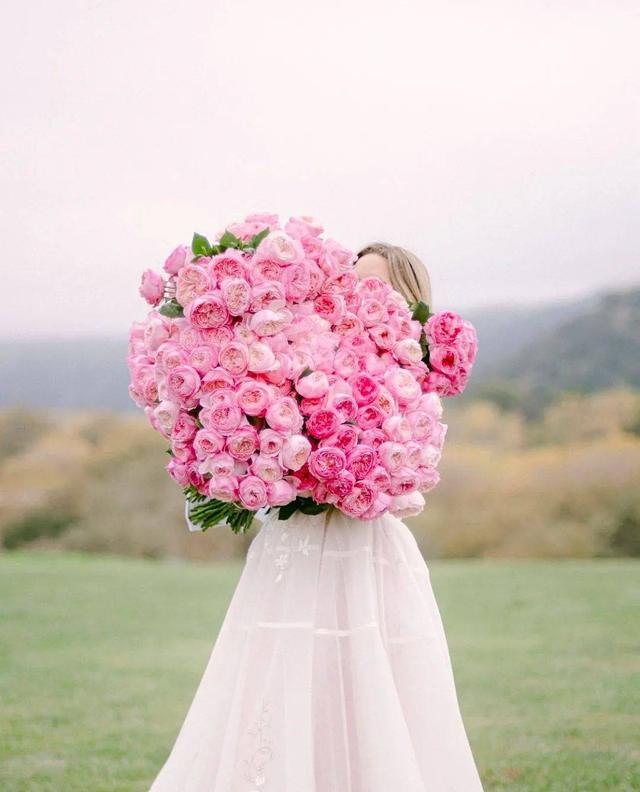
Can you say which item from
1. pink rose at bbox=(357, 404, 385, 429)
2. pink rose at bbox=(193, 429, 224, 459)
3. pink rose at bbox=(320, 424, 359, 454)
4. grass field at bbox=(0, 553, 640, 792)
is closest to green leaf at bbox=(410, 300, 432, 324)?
pink rose at bbox=(357, 404, 385, 429)

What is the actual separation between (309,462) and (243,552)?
41.2ft

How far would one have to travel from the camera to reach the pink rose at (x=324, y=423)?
3.05 meters

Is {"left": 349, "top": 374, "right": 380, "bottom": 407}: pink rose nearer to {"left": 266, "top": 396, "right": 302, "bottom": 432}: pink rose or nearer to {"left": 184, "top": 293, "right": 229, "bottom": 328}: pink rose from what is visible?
{"left": 266, "top": 396, "right": 302, "bottom": 432}: pink rose

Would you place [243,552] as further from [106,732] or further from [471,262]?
[106,732]

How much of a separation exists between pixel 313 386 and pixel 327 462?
210mm

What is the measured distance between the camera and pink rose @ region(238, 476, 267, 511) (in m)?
3.01

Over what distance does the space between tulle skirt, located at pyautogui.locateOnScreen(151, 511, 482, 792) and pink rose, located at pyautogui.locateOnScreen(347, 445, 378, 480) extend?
36 cm

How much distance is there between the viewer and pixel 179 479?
323 centimetres

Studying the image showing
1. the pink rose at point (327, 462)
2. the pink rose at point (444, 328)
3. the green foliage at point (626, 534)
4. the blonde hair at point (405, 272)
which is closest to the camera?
the pink rose at point (327, 462)

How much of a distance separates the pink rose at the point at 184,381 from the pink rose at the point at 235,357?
0.09 meters

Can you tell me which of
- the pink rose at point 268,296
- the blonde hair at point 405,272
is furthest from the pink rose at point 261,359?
the blonde hair at point 405,272

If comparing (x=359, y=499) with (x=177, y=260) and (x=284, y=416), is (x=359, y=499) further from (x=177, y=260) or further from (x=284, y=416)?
(x=177, y=260)

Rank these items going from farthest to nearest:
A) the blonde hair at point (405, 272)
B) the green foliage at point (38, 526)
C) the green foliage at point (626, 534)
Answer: the green foliage at point (38, 526)
the green foliage at point (626, 534)
the blonde hair at point (405, 272)

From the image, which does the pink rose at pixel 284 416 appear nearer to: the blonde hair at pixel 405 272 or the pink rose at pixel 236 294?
the pink rose at pixel 236 294
